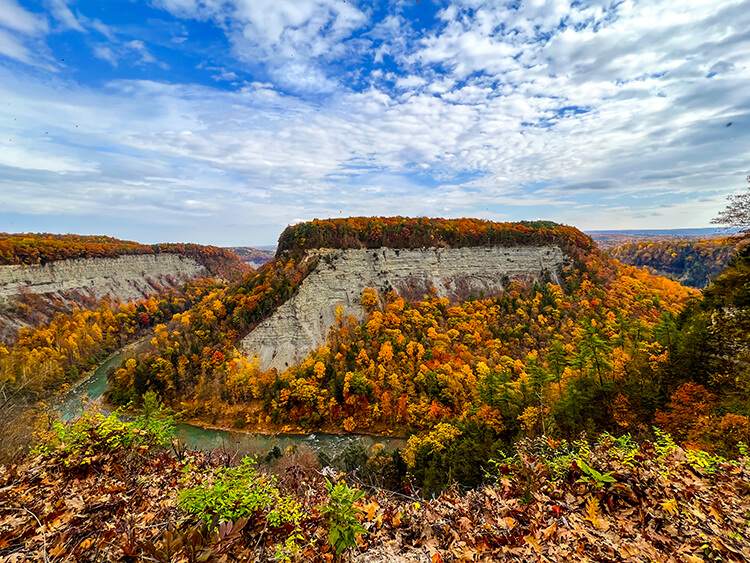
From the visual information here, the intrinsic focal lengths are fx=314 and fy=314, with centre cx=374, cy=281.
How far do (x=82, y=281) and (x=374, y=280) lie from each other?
65.5 meters

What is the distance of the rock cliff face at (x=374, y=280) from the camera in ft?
131

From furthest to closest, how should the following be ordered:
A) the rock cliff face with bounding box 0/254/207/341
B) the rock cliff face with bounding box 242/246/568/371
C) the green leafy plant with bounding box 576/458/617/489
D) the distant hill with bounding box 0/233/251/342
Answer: the distant hill with bounding box 0/233/251/342
the rock cliff face with bounding box 0/254/207/341
the rock cliff face with bounding box 242/246/568/371
the green leafy plant with bounding box 576/458/617/489

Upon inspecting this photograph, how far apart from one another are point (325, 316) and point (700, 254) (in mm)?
135843

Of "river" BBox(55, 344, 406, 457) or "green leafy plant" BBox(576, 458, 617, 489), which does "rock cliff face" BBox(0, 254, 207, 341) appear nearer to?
"river" BBox(55, 344, 406, 457)

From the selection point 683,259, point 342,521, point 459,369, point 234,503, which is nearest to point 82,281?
point 459,369

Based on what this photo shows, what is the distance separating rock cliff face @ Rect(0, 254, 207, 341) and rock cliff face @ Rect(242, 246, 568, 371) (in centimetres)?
4754

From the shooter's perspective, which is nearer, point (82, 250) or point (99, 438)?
point (99, 438)

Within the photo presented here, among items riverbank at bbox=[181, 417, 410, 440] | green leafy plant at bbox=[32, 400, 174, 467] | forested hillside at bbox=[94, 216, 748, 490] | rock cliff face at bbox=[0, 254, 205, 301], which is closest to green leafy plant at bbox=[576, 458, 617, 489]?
forested hillside at bbox=[94, 216, 748, 490]

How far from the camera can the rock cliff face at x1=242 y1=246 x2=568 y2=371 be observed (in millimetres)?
40062

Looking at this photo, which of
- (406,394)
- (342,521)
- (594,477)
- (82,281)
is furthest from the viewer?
(82,281)

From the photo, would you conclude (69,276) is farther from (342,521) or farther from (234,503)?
(342,521)

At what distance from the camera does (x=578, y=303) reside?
163 ft

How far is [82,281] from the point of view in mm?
67250

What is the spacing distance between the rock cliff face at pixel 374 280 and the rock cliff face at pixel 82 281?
47.5m
